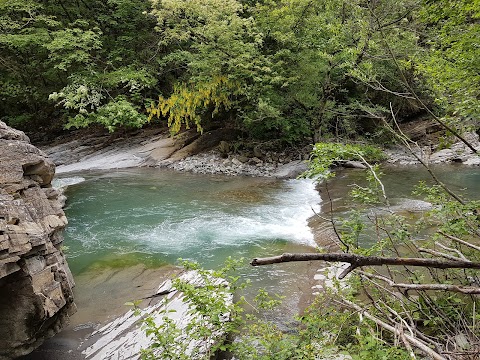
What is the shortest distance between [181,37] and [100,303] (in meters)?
12.0

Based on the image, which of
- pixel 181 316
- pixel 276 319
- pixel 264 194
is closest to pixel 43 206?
pixel 181 316

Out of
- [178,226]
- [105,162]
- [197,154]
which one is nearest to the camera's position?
[178,226]

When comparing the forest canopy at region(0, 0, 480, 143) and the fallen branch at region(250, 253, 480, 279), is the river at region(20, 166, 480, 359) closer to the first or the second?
the forest canopy at region(0, 0, 480, 143)

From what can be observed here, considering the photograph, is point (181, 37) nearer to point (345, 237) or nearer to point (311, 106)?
point (311, 106)

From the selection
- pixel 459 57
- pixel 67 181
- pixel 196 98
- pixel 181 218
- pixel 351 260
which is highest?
pixel 196 98

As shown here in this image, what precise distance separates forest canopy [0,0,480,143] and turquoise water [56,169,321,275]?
3098 mm

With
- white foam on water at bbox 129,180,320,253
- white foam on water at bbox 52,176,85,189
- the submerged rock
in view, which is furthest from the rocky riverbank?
the submerged rock

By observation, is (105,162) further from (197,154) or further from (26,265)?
(26,265)

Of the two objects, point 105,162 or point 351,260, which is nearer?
point 351,260

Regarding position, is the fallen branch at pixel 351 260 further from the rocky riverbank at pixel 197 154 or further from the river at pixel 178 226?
the rocky riverbank at pixel 197 154

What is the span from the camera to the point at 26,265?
4266 millimetres

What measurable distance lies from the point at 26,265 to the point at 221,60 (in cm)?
1218

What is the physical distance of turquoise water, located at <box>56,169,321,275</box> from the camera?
767cm

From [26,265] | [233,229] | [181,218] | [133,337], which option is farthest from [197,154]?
[26,265]
